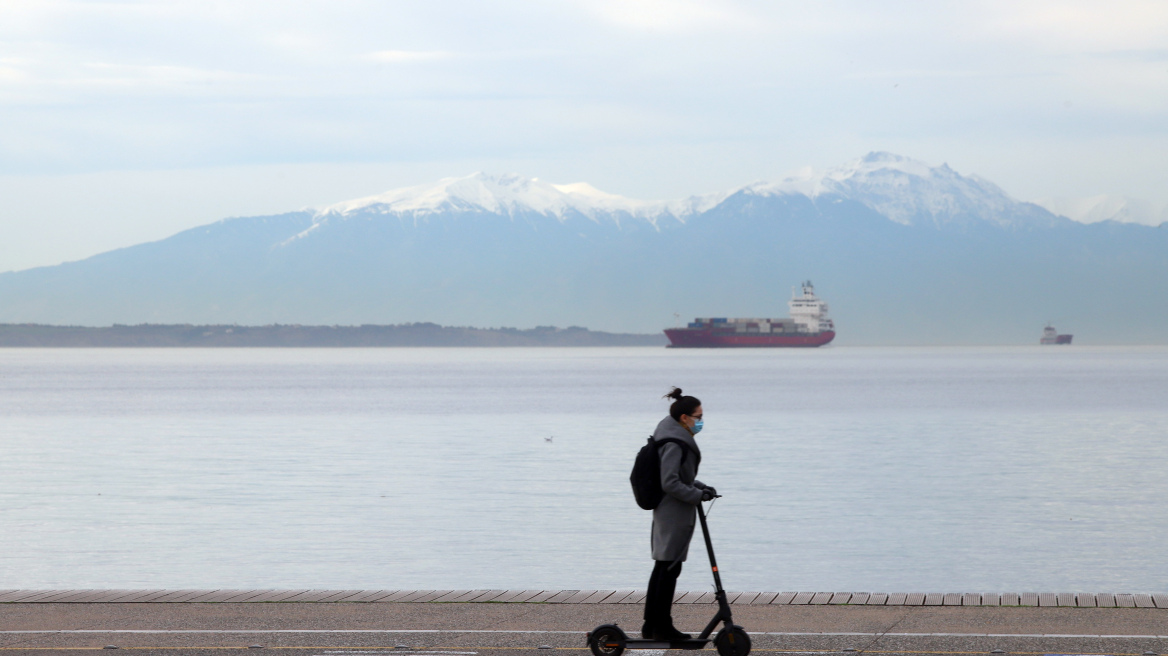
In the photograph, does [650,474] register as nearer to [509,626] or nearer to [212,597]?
[509,626]

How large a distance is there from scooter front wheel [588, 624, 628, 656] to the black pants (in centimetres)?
30

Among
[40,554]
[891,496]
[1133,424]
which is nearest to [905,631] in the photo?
[40,554]

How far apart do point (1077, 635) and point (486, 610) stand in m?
4.49

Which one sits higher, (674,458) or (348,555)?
(674,458)

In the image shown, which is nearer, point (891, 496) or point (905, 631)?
point (905, 631)

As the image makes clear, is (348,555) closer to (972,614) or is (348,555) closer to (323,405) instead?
(972,614)

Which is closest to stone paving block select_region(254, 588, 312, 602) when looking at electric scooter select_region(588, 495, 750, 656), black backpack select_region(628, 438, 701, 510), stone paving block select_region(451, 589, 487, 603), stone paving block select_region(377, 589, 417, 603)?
stone paving block select_region(377, 589, 417, 603)

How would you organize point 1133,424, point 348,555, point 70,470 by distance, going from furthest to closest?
1. point 1133,424
2. point 70,470
3. point 348,555

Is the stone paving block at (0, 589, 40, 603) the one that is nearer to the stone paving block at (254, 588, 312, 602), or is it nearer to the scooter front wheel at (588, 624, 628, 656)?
the stone paving block at (254, 588, 312, 602)

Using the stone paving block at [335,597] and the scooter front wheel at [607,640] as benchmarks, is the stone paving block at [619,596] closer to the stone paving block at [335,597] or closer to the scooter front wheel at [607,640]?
the stone paving block at [335,597]

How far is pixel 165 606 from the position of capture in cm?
1055

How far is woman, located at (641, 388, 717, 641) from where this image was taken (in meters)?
8.02

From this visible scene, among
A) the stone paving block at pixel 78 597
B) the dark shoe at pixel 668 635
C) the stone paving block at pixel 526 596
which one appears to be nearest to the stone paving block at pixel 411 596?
the stone paving block at pixel 526 596

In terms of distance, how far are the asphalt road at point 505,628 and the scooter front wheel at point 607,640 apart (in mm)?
403
